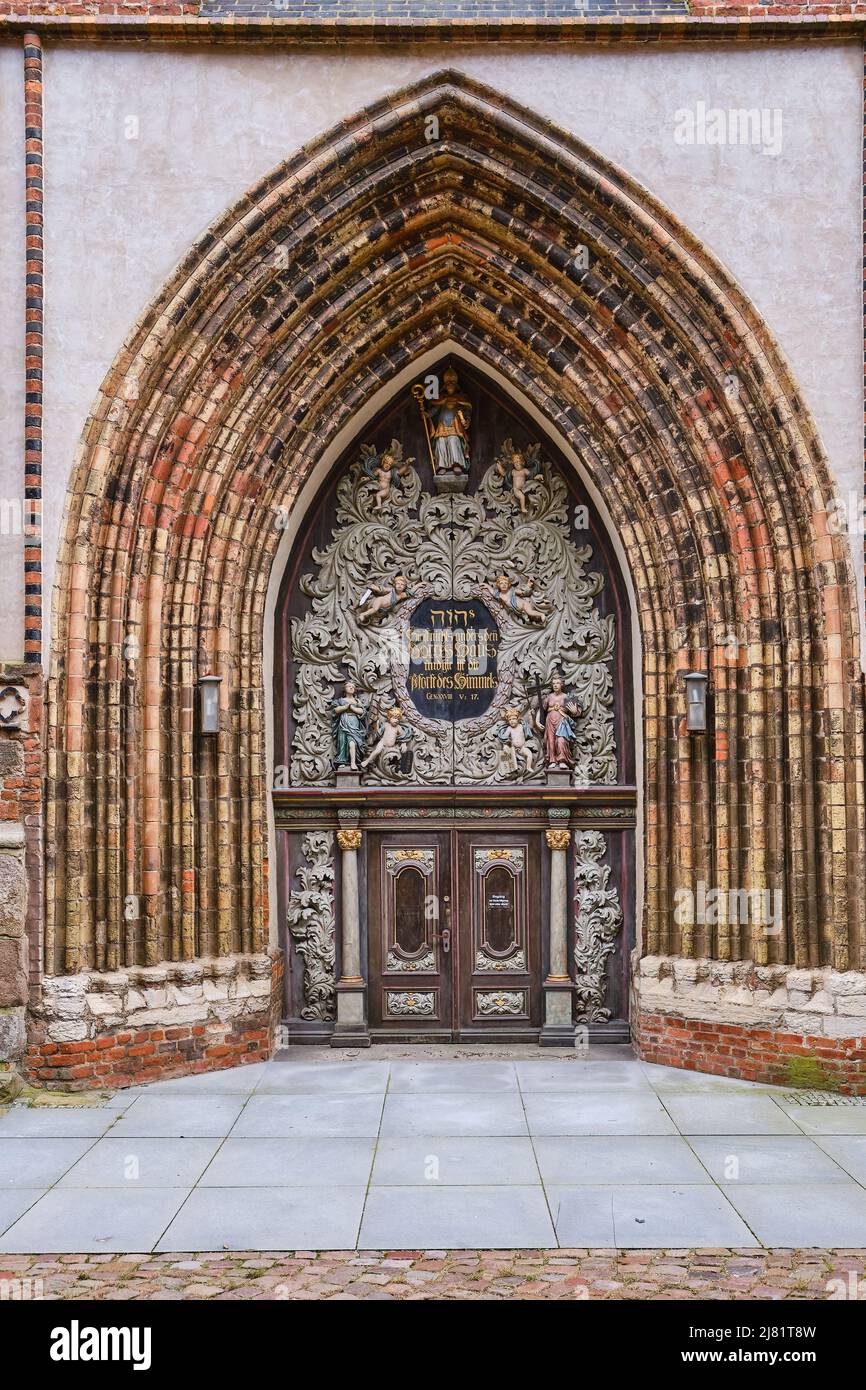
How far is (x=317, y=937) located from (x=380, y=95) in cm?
625

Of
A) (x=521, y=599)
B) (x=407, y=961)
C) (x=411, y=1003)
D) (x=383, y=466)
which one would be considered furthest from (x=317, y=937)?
(x=383, y=466)

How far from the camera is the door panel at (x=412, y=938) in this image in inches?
388

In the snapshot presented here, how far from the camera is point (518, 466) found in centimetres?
994

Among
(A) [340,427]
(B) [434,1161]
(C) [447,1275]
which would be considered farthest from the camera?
(A) [340,427]

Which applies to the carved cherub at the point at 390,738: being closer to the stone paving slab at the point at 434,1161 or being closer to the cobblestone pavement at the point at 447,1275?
the stone paving slab at the point at 434,1161

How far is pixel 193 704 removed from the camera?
909 centimetres

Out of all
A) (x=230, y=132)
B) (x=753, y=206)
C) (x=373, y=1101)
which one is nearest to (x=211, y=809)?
(x=373, y=1101)

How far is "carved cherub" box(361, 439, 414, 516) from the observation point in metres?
9.95

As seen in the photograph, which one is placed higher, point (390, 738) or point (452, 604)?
point (452, 604)

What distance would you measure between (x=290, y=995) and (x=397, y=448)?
4.43 metres

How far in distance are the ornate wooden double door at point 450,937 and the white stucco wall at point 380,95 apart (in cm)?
354

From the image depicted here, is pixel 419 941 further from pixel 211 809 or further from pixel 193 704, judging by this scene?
pixel 193 704

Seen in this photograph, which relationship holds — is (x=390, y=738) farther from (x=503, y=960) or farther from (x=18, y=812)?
(x=18, y=812)

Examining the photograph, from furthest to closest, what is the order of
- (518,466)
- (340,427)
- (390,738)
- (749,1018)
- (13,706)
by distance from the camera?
(518,466) < (390,738) < (340,427) < (749,1018) < (13,706)
